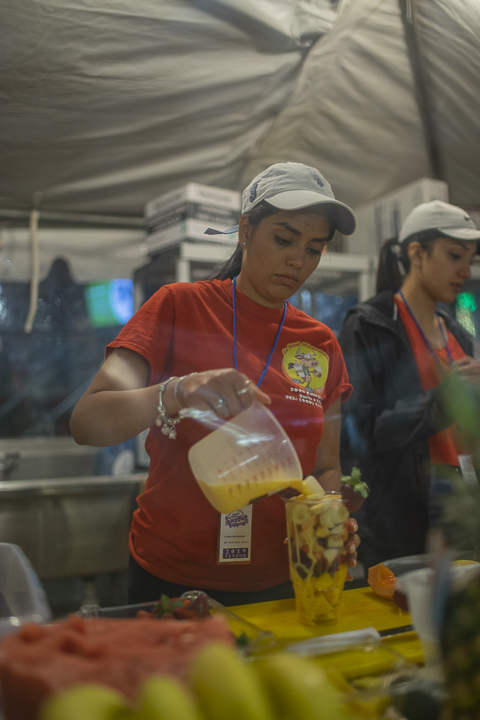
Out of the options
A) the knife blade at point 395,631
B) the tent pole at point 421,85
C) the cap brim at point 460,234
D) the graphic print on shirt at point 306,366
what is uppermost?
the tent pole at point 421,85

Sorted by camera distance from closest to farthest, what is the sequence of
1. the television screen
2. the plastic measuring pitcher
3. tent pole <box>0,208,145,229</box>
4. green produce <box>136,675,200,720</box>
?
green produce <box>136,675,200,720</box> < the plastic measuring pitcher < tent pole <box>0,208,145,229</box> < the television screen

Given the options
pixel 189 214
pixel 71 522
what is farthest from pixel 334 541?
pixel 189 214

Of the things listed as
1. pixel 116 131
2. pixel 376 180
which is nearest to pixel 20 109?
pixel 116 131

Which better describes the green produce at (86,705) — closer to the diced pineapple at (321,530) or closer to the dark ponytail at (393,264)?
the diced pineapple at (321,530)

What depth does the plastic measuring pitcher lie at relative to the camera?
0.75 meters

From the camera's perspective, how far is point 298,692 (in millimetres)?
426

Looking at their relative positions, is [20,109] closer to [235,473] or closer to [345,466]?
[235,473]

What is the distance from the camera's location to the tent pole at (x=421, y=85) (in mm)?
1353

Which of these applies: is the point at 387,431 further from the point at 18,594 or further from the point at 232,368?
the point at 18,594

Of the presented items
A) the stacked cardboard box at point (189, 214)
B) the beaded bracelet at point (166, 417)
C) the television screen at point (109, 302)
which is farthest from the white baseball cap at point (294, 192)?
the television screen at point (109, 302)

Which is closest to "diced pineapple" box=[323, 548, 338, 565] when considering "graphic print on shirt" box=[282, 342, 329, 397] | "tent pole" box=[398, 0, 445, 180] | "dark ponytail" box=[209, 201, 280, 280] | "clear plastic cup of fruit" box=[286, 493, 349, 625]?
"clear plastic cup of fruit" box=[286, 493, 349, 625]

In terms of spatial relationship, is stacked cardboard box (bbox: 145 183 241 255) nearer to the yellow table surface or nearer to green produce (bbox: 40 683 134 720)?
the yellow table surface

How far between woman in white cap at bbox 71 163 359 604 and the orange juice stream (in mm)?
56

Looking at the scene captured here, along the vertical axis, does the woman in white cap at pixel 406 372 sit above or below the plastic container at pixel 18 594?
above
